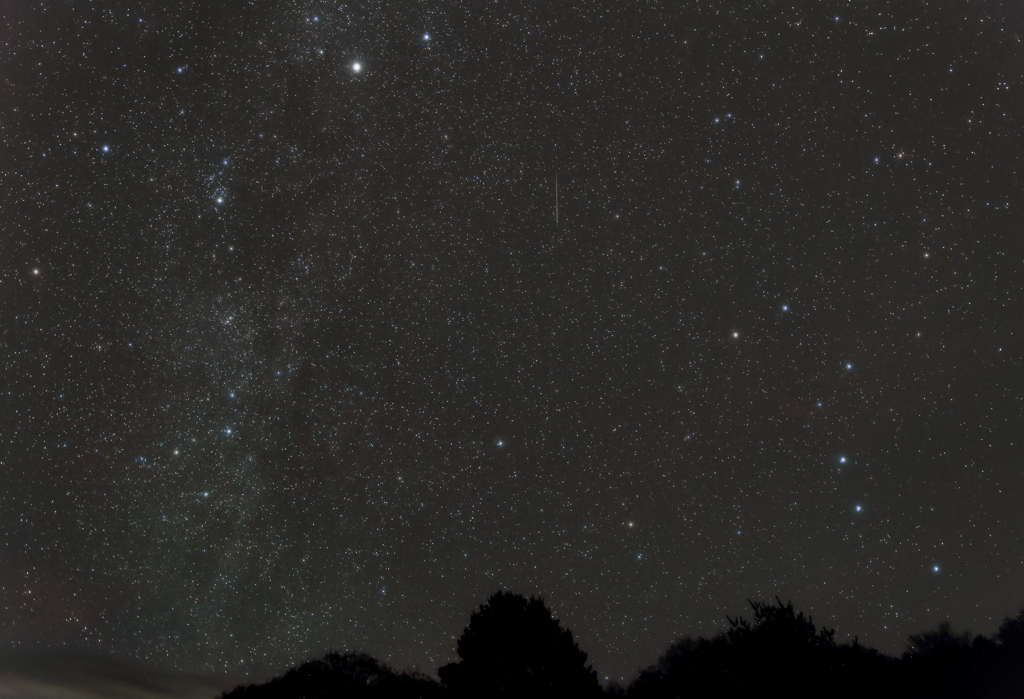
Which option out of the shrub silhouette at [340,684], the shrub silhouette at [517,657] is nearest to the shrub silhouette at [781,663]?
the shrub silhouette at [517,657]

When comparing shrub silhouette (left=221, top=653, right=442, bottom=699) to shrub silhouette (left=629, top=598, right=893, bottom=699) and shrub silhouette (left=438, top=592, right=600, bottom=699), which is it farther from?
shrub silhouette (left=629, top=598, right=893, bottom=699)

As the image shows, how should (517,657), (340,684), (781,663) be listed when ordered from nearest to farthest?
(781,663), (517,657), (340,684)

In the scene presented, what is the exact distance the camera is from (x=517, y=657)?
61.0 ft

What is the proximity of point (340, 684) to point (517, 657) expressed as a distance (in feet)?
22.4

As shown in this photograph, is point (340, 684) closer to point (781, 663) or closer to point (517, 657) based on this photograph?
point (517, 657)

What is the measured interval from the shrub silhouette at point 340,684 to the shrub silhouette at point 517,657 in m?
2.49

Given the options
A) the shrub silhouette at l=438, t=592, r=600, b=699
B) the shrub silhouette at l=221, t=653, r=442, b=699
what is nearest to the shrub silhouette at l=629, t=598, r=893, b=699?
the shrub silhouette at l=438, t=592, r=600, b=699

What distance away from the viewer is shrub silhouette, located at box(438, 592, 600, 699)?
702 inches

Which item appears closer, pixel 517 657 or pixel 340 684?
pixel 517 657

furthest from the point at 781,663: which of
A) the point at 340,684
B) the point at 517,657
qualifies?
the point at 340,684

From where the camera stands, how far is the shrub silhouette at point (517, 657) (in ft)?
58.5

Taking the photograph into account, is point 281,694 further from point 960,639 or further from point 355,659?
point 960,639

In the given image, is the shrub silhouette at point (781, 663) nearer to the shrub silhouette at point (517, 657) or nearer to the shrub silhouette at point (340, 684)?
the shrub silhouette at point (517, 657)

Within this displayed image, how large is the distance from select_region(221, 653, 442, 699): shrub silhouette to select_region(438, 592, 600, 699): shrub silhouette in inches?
98.0
